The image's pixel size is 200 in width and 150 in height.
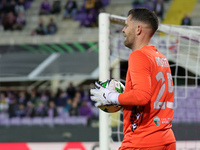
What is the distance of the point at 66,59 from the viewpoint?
12797 millimetres

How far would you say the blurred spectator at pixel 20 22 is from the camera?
16.0m

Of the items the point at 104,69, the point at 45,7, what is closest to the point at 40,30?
the point at 45,7

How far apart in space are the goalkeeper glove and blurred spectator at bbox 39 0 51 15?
14.8m

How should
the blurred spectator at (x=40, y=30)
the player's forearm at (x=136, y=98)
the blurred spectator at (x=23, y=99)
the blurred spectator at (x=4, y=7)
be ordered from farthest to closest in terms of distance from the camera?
the blurred spectator at (x=4, y=7)
the blurred spectator at (x=40, y=30)
the blurred spectator at (x=23, y=99)
the player's forearm at (x=136, y=98)

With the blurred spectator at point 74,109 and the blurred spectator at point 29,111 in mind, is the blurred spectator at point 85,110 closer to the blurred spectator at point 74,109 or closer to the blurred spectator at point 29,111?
the blurred spectator at point 74,109

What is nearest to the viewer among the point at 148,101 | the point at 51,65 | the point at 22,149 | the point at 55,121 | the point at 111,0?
the point at 148,101

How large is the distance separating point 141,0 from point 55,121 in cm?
625

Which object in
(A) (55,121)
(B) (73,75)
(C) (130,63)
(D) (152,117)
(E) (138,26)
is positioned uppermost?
(E) (138,26)

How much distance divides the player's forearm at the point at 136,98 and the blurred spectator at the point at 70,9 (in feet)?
47.2

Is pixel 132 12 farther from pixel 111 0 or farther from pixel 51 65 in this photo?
pixel 111 0

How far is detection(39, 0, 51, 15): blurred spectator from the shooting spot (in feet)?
54.7

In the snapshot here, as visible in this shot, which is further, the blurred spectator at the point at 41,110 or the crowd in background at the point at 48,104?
the blurred spectator at the point at 41,110

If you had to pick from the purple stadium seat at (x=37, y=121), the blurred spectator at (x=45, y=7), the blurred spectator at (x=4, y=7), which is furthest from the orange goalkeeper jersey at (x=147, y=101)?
the blurred spectator at (x=4, y=7)

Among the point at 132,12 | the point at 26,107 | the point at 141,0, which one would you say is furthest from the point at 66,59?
the point at 132,12
